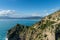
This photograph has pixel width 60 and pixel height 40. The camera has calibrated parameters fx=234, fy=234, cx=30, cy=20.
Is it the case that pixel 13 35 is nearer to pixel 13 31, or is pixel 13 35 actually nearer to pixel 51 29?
pixel 13 31

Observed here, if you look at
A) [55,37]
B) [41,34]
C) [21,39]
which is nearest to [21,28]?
[21,39]

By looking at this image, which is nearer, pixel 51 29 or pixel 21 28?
pixel 51 29

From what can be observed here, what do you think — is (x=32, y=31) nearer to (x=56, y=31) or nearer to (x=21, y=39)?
(x=56, y=31)

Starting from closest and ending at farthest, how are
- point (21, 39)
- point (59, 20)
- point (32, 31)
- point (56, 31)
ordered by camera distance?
point (56, 31)
point (59, 20)
point (32, 31)
point (21, 39)

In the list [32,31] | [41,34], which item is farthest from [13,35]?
[41,34]

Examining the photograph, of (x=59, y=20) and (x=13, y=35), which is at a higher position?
(x=59, y=20)

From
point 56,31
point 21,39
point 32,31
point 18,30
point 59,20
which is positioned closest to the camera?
point 56,31

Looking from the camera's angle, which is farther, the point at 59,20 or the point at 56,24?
the point at 59,20

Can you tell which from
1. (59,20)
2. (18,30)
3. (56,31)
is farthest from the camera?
(18,30)

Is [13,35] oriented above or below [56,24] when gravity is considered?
below
